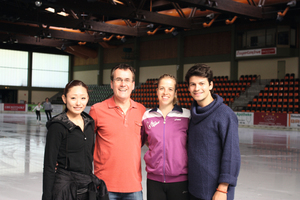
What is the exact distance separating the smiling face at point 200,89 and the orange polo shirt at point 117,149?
0.62 m

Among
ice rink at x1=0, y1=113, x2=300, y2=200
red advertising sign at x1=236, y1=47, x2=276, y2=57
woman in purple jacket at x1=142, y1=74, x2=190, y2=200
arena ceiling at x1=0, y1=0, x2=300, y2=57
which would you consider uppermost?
arena ceiling at x1=0, y1=0, x2=300, y2=57

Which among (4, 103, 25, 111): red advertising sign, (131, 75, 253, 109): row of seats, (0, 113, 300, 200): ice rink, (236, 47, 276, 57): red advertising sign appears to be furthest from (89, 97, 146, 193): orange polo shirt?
(4, 103, 25, 111): red advertising sign

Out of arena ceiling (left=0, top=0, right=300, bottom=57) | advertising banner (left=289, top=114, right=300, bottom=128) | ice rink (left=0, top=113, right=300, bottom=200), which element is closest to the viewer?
ice rink (left=0, top=113, right=300, bottom=200)

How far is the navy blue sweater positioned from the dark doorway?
42925 mm

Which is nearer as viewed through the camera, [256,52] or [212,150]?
[212,150]

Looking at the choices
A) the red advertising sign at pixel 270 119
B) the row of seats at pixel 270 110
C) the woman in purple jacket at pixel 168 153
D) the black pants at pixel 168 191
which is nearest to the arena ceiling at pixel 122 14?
the row of seats at pixel 270 110

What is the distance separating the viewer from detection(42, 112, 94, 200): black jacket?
239cm

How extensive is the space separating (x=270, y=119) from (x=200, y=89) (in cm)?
2053

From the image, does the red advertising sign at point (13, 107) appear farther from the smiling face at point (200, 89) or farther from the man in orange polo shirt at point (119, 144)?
the smiling face at point (200, 89)

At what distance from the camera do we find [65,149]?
8.10 feet

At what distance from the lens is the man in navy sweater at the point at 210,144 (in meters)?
2.39

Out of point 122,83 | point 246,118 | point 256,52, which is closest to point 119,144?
point 122,83

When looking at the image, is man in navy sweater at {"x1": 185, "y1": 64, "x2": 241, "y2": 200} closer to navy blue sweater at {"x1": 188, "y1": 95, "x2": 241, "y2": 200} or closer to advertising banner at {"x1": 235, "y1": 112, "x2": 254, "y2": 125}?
navy blue sweater at {"x1": 188, "y1": 95, "x2": 241, "y2": 200}

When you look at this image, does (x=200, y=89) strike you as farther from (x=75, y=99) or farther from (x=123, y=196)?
(x=123, y=196)
